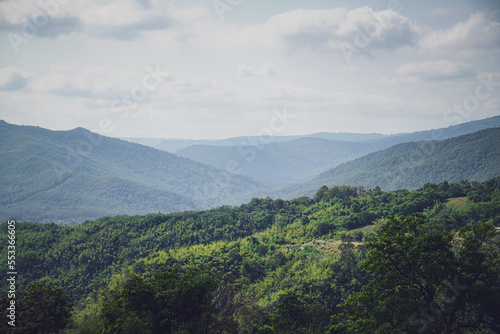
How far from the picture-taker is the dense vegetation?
21734 millimetres

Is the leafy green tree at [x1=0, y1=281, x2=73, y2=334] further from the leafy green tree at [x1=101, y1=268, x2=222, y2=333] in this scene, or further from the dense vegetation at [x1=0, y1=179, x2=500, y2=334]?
the leafy green tree at [x1=101, y1=268, x2=222, y2=333]

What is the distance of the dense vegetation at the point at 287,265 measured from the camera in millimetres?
21734

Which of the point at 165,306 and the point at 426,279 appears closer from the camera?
the point at 426,279

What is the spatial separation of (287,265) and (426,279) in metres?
32.8

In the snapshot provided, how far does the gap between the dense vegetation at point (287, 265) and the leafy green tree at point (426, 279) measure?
7 cm

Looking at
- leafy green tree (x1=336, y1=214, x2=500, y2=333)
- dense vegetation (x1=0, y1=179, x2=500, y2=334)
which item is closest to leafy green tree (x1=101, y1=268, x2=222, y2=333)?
dense vegetation (x1=0, y1=179, x2=500, y2=334)

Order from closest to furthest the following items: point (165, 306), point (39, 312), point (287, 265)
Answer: point (39, 312), point (165, 306), point (287, 265)

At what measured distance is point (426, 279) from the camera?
2144 cm

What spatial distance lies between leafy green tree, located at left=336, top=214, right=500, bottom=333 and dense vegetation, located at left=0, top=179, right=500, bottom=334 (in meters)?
0.07

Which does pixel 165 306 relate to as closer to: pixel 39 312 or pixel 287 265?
pixel 39 312

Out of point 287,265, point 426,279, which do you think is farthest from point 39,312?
point 287,265

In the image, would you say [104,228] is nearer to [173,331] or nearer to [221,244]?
[221,244]

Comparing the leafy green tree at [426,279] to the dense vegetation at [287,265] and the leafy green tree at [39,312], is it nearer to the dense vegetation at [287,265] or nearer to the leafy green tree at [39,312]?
the dense vegetation at [287,265]

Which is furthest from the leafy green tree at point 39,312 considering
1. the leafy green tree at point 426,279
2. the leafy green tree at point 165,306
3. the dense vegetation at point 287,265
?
the leafy green tree at point 426,279
